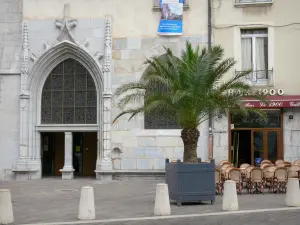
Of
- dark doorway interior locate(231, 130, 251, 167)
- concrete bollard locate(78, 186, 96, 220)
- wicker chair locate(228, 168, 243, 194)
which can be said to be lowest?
concrete bollard locate(78, 186, 96, 220)

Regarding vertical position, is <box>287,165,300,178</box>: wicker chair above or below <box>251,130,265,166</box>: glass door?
below

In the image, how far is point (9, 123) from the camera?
23578 mm

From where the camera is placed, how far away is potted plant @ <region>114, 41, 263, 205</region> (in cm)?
1416

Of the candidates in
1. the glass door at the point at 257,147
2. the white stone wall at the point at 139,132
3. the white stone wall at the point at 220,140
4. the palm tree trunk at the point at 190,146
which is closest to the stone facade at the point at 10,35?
the white stone wall at the point at 139,132

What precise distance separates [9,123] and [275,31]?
12994 millimetres

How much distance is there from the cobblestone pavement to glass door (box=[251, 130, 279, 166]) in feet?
16.2

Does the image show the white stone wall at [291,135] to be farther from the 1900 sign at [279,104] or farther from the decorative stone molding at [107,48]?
the decorative stone molding at [107,48]

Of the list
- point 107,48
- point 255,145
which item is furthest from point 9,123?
point 255,145

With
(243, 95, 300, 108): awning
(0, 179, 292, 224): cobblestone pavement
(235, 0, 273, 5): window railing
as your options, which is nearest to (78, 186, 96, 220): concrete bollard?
(0, 179, 292, 224): cobblestone pavement

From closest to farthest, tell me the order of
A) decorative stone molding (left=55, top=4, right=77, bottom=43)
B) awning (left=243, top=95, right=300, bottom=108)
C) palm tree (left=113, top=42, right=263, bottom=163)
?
palm tree (left=113, top=42, right=263, bottom=163) → awning (left=243, top=95, right=300, bottom=108) → decorative stone molding (left=55, top=4, right=77, bottom=43)

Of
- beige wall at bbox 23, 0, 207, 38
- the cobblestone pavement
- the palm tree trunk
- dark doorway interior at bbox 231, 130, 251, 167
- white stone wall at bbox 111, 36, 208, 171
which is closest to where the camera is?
the cobblestone pavement

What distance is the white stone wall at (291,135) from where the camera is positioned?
73.0 ft

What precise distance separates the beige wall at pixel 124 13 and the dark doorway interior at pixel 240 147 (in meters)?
5.00

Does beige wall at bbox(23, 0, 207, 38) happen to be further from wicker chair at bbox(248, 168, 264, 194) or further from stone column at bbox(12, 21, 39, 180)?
wicker chair at bbox(248, 168, 264, 194)
